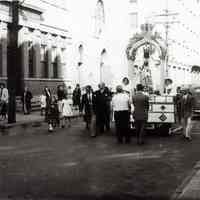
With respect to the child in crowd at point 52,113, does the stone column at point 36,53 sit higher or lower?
higher

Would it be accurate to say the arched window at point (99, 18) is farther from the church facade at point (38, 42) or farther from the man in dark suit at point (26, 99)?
the man in dark suit at point (26, 99)

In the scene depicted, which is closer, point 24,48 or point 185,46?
point 24,48

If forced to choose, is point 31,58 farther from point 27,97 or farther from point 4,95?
point 4,95

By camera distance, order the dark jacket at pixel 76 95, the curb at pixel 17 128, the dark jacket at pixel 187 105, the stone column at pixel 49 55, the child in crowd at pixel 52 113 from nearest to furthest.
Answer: the dark jacket at pixel 187 105
the curb at pixel 17 128
the child in crowd at pixel 52 113
the dark jacket at pixel 76 95
the stone column at pixel 49 55

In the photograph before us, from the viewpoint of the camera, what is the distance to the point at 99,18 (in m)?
43.5

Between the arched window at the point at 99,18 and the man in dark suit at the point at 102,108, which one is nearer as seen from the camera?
the man in dark suit at the point at 102,108

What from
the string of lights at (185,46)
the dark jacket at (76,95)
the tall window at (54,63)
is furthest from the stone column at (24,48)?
the string of lights at (185,46)

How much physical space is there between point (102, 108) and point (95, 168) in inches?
303

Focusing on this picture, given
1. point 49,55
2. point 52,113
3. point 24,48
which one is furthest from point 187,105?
point 49,55

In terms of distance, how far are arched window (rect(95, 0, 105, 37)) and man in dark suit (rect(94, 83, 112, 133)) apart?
24221 millimetres

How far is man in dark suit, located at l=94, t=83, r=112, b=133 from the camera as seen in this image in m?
18.0

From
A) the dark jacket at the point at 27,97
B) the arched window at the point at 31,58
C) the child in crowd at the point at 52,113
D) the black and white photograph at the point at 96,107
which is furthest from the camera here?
the arched window at the point at 31,58

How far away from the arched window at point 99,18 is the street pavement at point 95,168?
26.6 m

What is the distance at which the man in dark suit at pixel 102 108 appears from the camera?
710 inches
